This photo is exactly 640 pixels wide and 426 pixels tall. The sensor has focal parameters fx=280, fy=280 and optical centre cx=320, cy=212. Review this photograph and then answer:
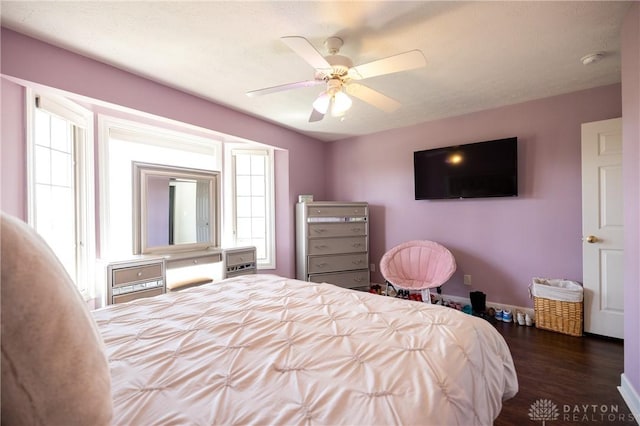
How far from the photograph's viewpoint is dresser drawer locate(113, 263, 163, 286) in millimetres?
2385

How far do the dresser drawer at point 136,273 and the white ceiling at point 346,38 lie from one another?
1684 mm

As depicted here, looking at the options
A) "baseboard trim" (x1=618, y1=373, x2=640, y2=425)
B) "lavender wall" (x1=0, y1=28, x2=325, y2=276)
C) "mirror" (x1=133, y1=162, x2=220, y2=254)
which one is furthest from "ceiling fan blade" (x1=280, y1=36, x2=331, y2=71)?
"baseboard trim" (x1=618, y1=373, x2=640, y2=425)

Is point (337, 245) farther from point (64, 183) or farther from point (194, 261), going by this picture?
point (64, 183)

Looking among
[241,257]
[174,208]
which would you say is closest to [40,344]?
[174,208]

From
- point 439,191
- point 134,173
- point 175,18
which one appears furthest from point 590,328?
point 134,173

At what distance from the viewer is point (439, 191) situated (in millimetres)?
3559

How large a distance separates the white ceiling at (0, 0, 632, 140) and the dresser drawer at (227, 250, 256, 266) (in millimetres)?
1797

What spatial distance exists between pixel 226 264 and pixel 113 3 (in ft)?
8.13

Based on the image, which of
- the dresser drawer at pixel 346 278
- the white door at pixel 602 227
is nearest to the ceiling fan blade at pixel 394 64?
Result: the white door at pixel 602 227

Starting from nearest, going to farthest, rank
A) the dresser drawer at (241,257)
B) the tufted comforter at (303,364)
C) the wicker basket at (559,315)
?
the tufted comforter at (303,364) < the wicker basket at (559,315) < the dresser drawer at (241,257)

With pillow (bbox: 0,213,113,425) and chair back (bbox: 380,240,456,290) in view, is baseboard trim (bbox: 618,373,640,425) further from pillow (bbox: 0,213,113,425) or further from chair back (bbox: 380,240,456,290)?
pillow (bbox: 0,213,113,425)

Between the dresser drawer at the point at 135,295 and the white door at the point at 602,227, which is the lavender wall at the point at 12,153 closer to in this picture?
the dresser drawer at the point at 135,295

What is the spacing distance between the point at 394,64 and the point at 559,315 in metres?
2.86

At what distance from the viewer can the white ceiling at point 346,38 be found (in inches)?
63.9
